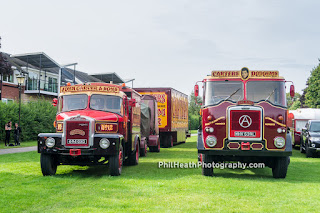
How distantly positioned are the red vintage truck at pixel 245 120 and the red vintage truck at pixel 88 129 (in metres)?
2.62

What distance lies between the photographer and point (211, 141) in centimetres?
1134

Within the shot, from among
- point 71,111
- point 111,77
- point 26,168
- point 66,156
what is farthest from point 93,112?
point 111,77

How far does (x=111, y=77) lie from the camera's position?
180 ft

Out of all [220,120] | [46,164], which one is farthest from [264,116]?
[46,164]

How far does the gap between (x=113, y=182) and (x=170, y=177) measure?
1.82m

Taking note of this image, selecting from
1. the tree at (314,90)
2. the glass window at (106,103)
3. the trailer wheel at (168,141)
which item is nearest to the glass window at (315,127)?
the trailer wheel at (168,141)

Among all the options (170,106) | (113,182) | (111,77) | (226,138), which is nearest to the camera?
(113,182)

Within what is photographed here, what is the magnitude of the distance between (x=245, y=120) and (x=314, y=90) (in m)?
66.6

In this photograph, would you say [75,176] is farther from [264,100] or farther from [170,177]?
[264,100]

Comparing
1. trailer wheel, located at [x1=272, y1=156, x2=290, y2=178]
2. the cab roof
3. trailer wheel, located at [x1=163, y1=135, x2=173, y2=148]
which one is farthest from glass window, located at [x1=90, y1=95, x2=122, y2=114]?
trailer wheel, located at [x1=163, y1=135, x2=173, y2=148]

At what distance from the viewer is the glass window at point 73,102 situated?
41.3 feet

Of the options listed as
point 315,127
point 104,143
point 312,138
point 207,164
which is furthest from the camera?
point 315,127

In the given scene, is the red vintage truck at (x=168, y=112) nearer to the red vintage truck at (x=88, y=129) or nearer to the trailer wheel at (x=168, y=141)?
the trailer wheel at (x=168, y=141)

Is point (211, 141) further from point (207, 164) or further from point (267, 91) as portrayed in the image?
point (267, 91)
